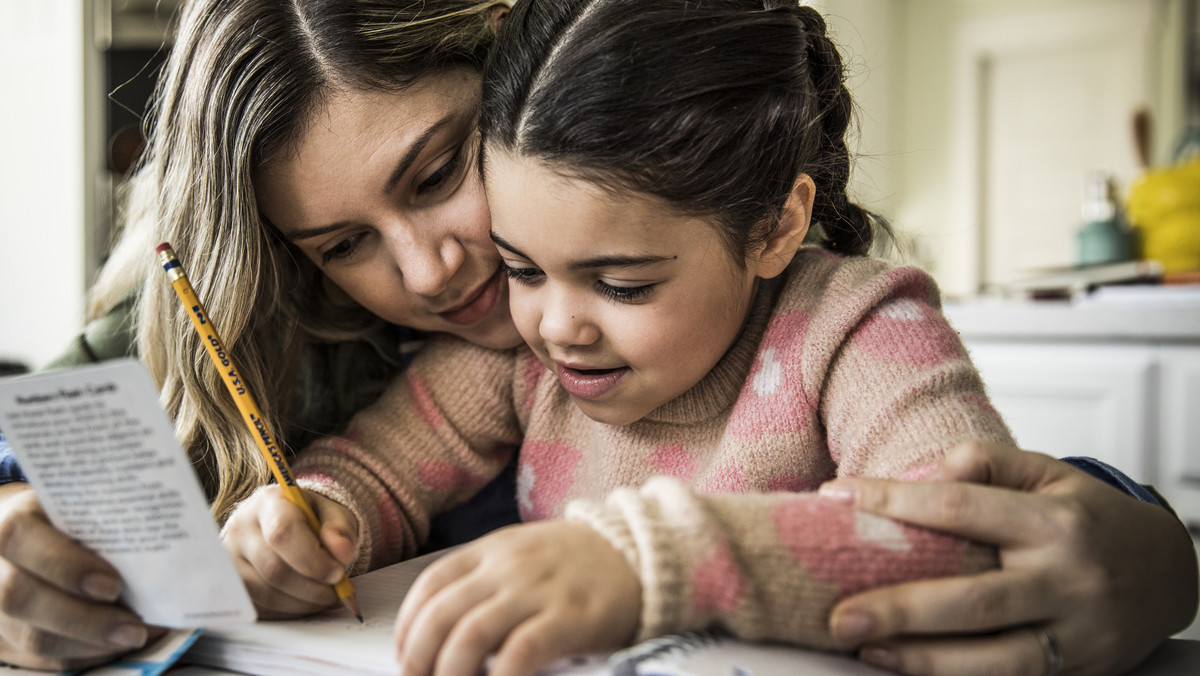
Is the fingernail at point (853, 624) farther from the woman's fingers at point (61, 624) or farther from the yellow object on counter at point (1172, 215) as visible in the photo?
the yellow object on counter at point (1172, 215)

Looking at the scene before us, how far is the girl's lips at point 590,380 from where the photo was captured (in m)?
0.70

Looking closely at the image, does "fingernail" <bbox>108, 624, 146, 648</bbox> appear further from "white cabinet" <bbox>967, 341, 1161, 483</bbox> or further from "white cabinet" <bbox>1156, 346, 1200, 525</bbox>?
"white cabinet" <bbox>1156, 346, 1200, 525</bbox>

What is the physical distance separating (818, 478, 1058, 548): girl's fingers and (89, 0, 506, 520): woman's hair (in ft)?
1.73

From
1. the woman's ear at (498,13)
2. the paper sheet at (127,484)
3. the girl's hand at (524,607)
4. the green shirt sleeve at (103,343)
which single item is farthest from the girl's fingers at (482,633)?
the green shirt sleeve at (103,343)

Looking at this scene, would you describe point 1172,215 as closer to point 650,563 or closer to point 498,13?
point 498,13

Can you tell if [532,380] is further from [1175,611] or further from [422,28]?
[1175,611]

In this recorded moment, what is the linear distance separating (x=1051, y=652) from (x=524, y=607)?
0.87 ft

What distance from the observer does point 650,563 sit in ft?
1.36

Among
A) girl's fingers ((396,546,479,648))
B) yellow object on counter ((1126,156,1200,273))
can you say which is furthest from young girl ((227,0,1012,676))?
yellow object on counter ((1126,156,1200,273))

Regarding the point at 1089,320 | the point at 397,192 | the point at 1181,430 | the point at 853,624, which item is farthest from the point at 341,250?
the point at 1181,430

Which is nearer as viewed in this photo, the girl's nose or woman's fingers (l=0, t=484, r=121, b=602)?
woman's fingers (l=0, t=484, r=121, b=602)

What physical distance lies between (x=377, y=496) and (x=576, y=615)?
1.32ft

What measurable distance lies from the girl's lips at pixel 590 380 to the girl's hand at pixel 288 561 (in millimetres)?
217

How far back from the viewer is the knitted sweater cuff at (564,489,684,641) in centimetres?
41
